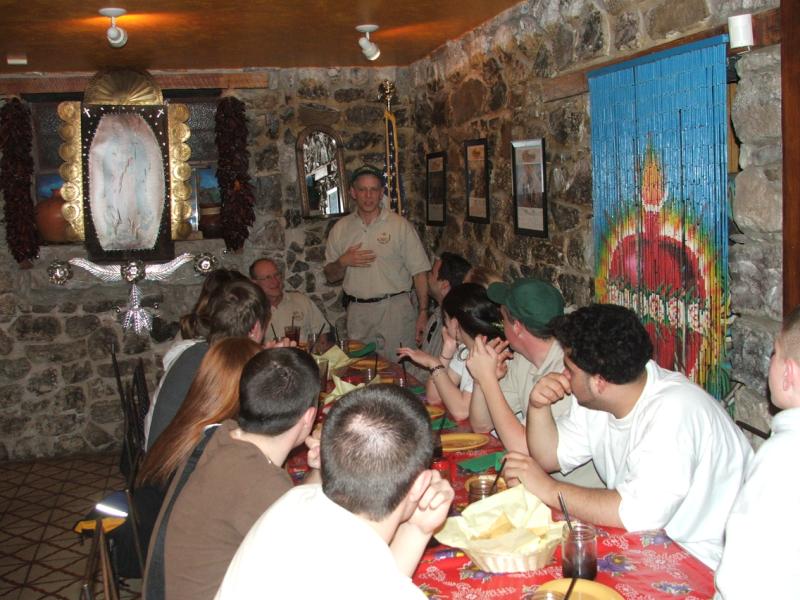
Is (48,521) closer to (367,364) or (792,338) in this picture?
(367,364)

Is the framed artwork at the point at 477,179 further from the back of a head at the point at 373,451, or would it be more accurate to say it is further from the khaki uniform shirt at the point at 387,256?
the back of a head at the point at 373,451

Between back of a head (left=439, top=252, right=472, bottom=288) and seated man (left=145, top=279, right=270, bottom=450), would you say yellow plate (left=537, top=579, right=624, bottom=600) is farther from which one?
back of a head (left=439, top=252, right=472, bottom=288)

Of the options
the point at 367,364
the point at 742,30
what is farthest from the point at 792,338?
the point at 367,364

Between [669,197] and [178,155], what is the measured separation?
4.25m

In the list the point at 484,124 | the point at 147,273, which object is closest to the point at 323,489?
the point at 484,124

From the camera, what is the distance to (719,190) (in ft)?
9.79

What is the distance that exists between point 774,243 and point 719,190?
0.30m

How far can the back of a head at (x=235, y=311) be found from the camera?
138 inches

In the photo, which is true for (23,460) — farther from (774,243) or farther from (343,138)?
(774,243)

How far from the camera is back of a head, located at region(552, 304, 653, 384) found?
7.95ft

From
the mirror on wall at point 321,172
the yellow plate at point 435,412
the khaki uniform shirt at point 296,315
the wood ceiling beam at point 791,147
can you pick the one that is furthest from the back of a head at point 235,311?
the mirror on wall at point 321,172

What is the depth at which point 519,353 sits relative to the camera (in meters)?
3.46

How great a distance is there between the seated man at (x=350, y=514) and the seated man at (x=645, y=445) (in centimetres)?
72

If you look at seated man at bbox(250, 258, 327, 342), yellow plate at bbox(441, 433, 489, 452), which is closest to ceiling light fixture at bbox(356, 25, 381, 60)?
seated man at bbox(250, 258, 327, 342)
